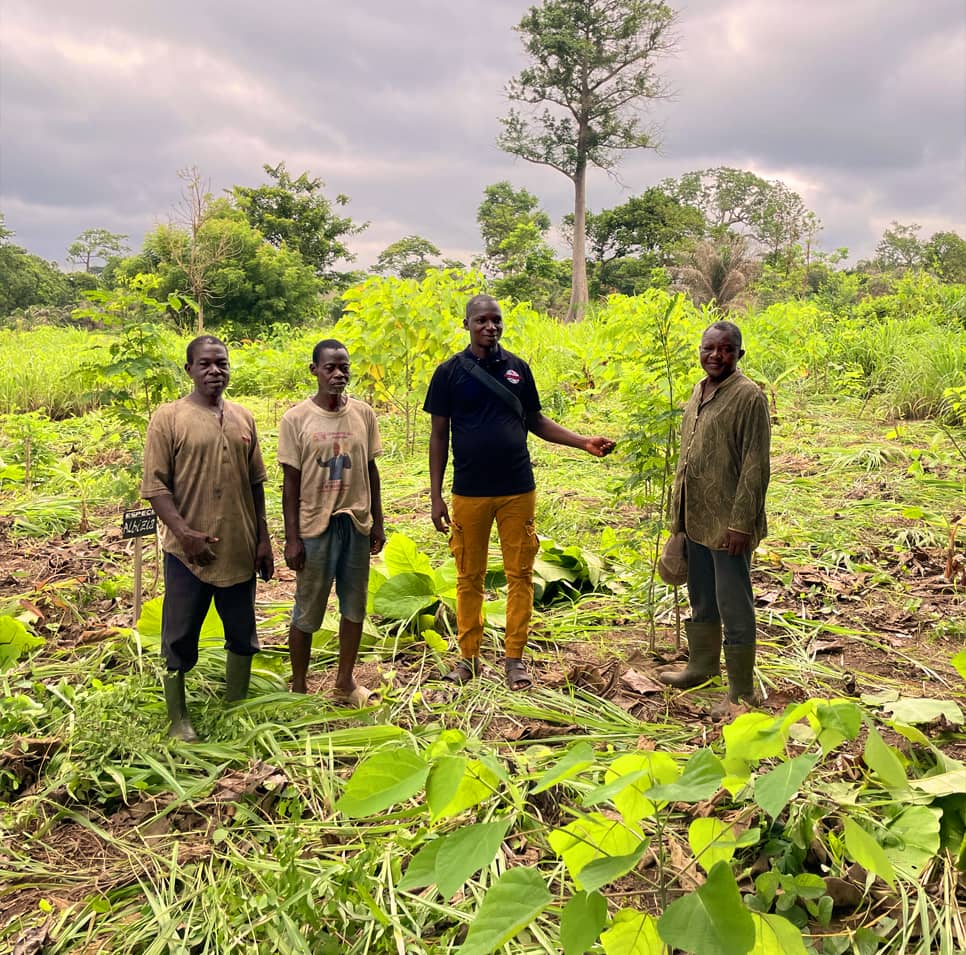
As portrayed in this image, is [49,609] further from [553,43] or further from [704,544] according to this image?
[553,43]

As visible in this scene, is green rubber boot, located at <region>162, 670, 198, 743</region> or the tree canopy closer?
green rubber boot, located at <region>162, 670, 198, 743</region>

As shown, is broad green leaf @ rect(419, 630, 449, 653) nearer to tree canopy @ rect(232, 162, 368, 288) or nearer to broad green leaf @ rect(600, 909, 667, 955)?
broad green leaf @ rect(600, 909, 667, 955)

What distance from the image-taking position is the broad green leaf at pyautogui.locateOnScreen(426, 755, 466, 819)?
1.10 meters

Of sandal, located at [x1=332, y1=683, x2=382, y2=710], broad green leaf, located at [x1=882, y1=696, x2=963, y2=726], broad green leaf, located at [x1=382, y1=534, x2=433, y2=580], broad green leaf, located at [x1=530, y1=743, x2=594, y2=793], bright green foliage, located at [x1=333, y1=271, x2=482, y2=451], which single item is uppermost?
bright green foliage, located at [x1=333, y1=271, x2=482, y2=451]

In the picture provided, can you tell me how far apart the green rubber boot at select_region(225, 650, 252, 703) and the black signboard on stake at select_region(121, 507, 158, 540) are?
678mm

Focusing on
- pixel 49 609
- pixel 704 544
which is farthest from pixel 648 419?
pixel 49 609

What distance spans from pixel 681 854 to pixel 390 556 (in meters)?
2.19

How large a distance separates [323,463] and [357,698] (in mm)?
985

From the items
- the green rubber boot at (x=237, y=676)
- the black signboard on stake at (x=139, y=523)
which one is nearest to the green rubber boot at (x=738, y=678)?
the green rubber boot at (x=237, y=676)

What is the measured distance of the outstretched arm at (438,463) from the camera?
3.37m

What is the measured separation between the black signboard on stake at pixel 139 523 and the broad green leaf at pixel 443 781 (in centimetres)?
242

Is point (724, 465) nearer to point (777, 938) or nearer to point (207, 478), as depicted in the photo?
point (777, 938)

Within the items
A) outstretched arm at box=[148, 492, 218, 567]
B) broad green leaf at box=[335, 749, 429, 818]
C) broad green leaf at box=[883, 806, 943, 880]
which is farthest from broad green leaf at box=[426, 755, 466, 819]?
outstretched arm at box=[148, 492, 218, 567]

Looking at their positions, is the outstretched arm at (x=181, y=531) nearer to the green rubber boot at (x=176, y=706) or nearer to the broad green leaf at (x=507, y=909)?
the green rubber boot at (x=176, y=706)
